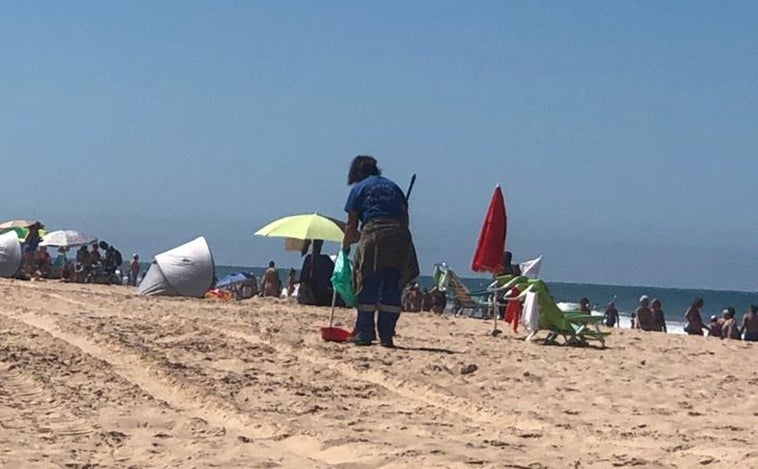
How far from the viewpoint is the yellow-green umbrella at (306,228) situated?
57.9ft

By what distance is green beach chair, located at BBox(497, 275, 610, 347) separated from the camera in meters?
10.8

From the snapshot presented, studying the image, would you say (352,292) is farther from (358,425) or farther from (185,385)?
(358,425)

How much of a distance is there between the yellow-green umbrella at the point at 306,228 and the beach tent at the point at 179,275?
2.65 meters

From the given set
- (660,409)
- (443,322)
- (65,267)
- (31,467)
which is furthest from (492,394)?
(65,267)

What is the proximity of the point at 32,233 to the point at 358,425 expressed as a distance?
76.6 feet

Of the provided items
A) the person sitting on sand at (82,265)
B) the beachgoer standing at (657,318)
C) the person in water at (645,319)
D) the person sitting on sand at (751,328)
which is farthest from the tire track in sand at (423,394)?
the person sitting on sand at (82,265)

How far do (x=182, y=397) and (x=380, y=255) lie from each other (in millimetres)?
2967


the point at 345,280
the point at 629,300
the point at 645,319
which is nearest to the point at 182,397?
the point at 345,280

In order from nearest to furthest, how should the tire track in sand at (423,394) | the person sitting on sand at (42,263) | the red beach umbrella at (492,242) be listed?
the tire track in sand at (423,394)
the red beach umbrella at (492,242)
the person sitting on sand at (42,263)

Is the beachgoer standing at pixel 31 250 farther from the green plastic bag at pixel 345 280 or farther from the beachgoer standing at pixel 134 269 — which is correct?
the green plastic bag at pixel 345 280

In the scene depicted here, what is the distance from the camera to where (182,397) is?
6723 millimetres

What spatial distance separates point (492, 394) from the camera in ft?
23.3

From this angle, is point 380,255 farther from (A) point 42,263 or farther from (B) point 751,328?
(A) point 42,263

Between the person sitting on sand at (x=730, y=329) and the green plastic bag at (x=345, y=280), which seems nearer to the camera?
the green plastic bag at (x=345, y=280)
